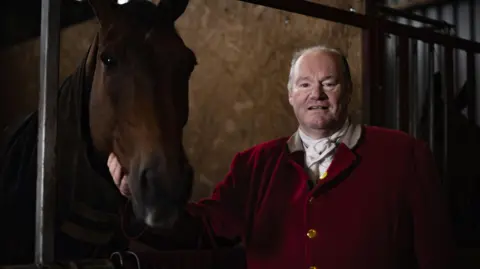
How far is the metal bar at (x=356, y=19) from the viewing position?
5.52 feet

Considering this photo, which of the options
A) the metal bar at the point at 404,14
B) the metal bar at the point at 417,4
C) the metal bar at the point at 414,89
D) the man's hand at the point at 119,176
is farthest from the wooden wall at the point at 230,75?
the man's hand at the point at 119,176

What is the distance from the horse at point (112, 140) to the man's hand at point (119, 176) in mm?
16

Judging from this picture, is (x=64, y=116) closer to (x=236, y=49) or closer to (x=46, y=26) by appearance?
(x=46, y=26)

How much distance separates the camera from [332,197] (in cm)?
138

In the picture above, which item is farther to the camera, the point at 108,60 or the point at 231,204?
the point at 231,204

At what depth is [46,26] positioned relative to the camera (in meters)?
1.16

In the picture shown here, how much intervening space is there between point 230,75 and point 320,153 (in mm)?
1185

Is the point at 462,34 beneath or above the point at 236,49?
above

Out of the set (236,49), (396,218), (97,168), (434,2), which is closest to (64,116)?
(97,168)

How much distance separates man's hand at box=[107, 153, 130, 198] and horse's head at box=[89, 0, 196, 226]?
17 mm

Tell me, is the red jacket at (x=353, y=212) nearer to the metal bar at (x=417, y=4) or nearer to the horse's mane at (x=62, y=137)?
the horse's mane at (x=62, y=137)

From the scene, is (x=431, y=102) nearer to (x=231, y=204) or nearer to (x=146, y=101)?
(x=231, y=204)

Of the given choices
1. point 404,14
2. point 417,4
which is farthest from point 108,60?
point 417,4

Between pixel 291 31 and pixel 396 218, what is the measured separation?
1.36 metres
